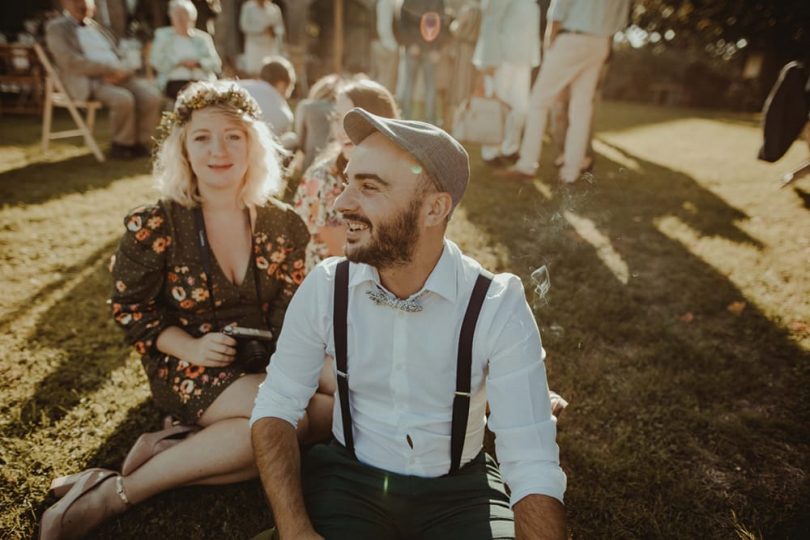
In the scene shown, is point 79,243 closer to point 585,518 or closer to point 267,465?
point 267,465

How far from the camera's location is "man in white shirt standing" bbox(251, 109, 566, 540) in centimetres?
162

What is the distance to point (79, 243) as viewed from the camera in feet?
15.5

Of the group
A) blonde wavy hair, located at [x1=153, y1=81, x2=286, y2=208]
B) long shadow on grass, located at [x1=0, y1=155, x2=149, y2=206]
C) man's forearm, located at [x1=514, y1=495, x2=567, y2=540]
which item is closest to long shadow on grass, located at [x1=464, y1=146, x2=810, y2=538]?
man's forearm, located at [x1=514, y1=495, x2=567, y2=540]

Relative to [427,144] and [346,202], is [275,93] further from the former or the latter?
[427,144]

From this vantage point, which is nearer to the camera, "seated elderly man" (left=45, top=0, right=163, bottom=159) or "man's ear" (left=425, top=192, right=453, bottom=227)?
"man's ear" (left=425, top=192, right=453, bottom=227)

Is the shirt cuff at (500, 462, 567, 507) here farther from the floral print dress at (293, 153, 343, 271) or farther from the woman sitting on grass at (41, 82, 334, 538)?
the floral print dress at (293, 153, 343, 271)

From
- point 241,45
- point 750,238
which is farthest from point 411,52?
point 241,45

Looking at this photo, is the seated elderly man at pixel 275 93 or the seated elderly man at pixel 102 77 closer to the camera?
the seated elderly man at pixel 275 93

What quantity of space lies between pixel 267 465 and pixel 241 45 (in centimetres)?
1925

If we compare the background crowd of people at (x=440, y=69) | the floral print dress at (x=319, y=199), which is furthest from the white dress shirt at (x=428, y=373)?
the background crowd of people at (x=440, y=69)

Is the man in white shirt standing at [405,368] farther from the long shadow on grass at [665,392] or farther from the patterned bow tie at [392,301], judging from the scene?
the long shadow on grass at [665,392]

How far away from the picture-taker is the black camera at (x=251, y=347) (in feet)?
7.73

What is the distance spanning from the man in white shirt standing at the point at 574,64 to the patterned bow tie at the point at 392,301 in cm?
556

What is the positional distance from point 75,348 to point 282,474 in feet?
7.59
